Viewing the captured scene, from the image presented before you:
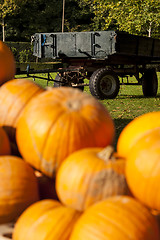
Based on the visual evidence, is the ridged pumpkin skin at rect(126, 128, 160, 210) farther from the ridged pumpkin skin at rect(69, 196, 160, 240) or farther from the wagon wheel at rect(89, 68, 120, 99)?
the wagon wheel at rect(89, 68, 120, 99)

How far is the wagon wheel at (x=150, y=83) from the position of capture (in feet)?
44.3

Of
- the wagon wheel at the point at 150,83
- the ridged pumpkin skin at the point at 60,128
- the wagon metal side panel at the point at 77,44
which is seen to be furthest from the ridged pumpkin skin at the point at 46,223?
the wagon wheel at the point at 150,83

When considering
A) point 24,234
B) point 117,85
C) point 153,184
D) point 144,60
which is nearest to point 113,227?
point 153,184

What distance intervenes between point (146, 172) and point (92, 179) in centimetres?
23

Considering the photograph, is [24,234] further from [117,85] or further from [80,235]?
[117,85]

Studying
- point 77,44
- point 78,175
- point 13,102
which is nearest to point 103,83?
point 77,44

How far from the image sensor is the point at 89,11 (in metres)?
47.9

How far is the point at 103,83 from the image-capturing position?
1179 cm

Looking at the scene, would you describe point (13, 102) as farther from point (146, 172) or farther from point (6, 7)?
point (6, 7)

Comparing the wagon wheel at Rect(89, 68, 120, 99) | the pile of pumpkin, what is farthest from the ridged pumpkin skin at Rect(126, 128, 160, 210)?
the wagon wheel at Rect(89, 68, 120, 99)

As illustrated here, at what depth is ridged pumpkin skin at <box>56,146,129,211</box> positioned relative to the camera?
5.24 ft

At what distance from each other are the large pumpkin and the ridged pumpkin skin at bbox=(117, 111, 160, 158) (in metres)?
0.60

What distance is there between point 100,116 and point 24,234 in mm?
634

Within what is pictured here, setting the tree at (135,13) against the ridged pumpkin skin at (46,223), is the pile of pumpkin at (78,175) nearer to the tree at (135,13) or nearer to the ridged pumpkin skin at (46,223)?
the ridged pumpkin skin at (46,223)
